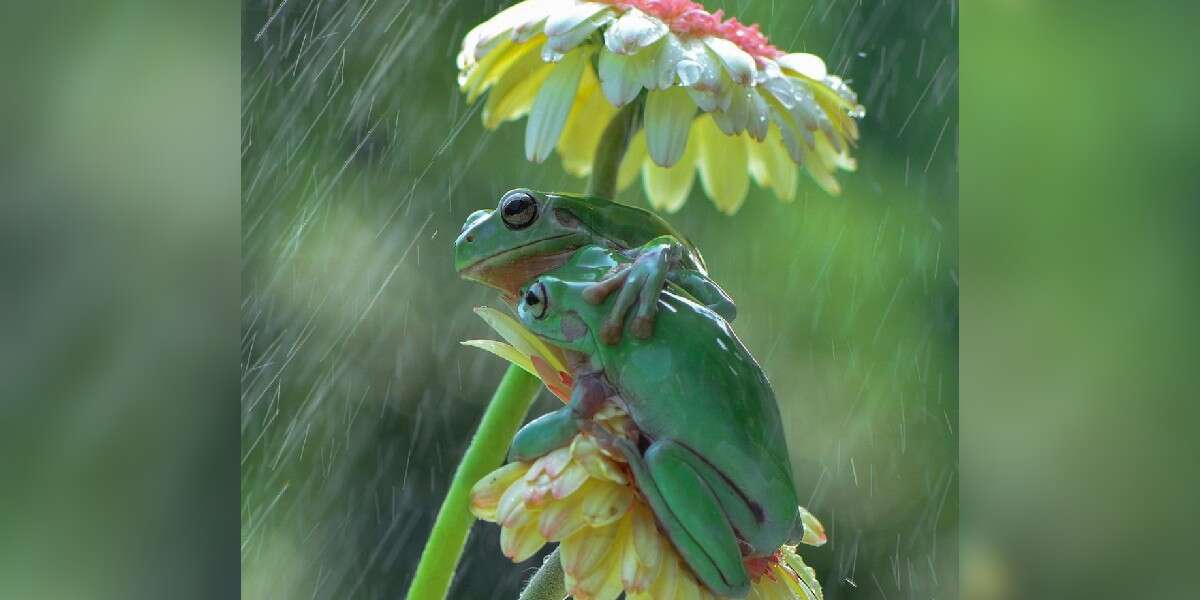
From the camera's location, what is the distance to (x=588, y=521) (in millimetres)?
367

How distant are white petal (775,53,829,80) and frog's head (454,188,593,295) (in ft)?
0.38

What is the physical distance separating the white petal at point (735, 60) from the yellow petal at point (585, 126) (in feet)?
0.32

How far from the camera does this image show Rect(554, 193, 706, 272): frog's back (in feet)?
1.38

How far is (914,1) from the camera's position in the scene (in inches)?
45.7

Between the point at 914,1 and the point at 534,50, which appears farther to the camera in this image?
the point at 914,1

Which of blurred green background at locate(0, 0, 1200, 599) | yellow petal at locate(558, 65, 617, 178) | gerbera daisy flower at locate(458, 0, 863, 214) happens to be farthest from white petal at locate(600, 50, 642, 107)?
blurred green background at locate(0, 0, 1200, 599)

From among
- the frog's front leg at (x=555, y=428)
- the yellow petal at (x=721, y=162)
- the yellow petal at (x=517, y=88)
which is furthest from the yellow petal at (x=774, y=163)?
the frog's front leg at (x=555, y=428)

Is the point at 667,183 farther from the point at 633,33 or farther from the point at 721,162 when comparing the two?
the point at 633,33

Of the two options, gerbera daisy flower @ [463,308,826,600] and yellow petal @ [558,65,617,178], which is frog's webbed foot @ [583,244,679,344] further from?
yellow petal @ [558,65,617,178]
